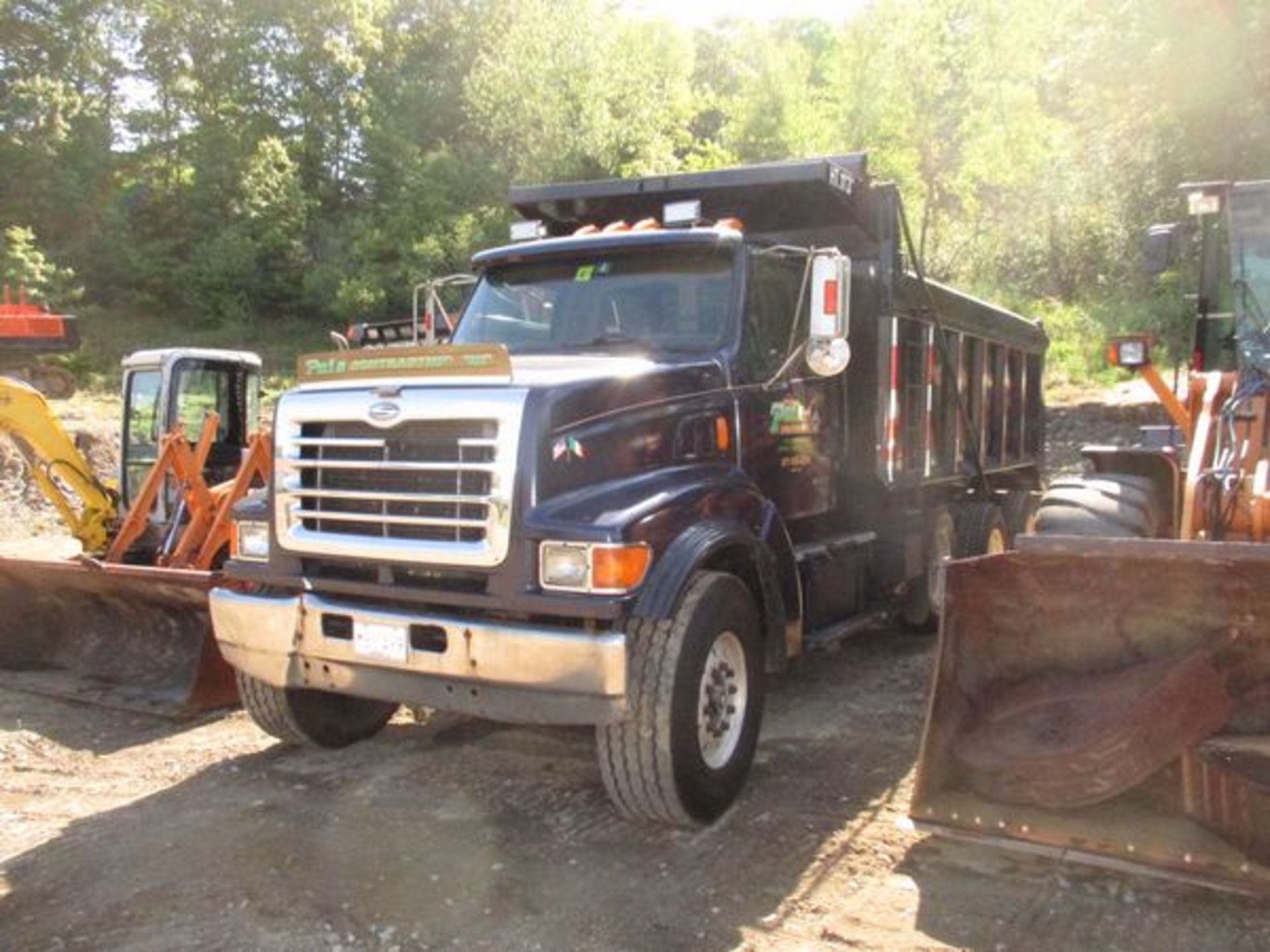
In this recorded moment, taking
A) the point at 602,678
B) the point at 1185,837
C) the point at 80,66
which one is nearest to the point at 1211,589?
the point at 1185,837

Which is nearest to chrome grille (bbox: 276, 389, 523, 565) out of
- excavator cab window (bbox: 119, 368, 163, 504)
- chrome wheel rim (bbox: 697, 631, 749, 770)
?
chrome wheel rim (bbox: 697, 631, 749, 770)

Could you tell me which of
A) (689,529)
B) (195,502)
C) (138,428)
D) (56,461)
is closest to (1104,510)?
(689,529)

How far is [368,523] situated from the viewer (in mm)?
4609

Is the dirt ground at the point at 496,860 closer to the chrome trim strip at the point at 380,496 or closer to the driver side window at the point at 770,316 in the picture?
the chrome trim strip at the point at 380,496

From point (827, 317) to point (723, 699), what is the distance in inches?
74.4

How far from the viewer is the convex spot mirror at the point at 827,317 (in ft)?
17.1

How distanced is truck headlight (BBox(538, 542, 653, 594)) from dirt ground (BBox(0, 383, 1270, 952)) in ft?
3.64

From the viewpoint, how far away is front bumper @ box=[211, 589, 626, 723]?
13.2 ft

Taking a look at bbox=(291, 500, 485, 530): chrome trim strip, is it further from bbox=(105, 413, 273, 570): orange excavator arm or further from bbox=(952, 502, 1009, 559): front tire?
bbox=(952, 502, 1009, 559): front tire

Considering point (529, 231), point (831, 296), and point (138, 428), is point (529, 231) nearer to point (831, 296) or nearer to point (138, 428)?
point (831, 296)

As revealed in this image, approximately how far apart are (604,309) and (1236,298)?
3569 mm

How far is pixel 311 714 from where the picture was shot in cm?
546

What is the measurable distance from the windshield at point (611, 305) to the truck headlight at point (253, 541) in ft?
5.29

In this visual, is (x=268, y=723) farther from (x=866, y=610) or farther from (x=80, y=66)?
(x=80, y=66)
